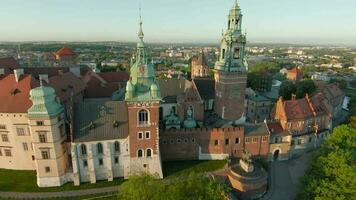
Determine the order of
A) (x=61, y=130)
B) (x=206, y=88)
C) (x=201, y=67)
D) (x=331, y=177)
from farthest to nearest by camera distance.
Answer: (x=201, y=67) < (x=206, y=88) < (x=61, y=130) < (x=331, y=177)

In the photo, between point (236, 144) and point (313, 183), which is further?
point (236, 144)

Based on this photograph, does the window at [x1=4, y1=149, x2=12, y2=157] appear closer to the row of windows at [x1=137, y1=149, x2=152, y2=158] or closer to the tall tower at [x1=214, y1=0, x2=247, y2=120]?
the row of windows at [x1=137, y1=149, x2=152, y2=158]

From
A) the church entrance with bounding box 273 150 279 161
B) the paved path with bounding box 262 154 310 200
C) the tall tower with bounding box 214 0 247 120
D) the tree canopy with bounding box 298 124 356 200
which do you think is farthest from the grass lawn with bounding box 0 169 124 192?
the church entrance with bounding box 273 150 279 161

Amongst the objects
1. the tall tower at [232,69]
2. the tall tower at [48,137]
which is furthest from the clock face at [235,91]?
the tall tower at [48,137]

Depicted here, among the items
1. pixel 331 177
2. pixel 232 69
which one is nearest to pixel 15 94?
pixel 232 69

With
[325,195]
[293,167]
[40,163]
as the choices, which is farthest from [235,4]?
[40,163]

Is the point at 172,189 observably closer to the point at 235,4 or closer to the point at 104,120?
the point at 104,120

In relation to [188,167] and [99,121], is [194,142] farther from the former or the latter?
[99,121]
